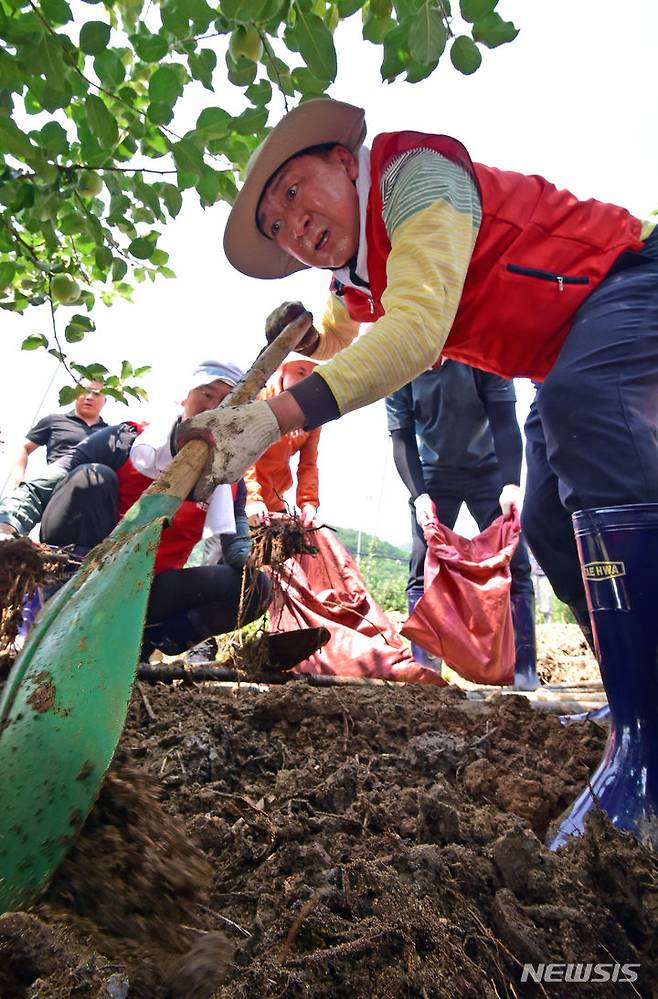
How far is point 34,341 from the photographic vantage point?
1.79 meters

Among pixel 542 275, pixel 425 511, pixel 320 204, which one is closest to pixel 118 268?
pixel 320 204

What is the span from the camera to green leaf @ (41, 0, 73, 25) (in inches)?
45.9

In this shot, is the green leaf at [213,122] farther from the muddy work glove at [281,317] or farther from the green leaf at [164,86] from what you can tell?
the muddy work glove at [281,317]

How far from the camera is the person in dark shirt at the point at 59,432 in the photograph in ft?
12.3

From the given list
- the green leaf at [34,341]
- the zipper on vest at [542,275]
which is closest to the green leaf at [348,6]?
the zipper on vest at [542,275]

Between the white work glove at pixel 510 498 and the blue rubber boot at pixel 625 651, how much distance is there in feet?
6.25

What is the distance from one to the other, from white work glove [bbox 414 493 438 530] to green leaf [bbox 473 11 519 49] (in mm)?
2267

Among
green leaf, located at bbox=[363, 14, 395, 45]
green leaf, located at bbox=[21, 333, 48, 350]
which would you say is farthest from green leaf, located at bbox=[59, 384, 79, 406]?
green leaf, located at bbox=[363, 14, 395, 45]

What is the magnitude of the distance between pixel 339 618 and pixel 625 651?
260 cm

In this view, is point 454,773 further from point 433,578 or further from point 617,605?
point 433,578

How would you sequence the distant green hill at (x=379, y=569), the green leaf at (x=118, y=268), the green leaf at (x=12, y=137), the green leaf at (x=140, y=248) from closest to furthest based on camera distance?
the green leaf at (x=12, y=137) → the green leaf at (x=140, y=248) → the green leaf at (x=118, y=268) → the distant green hill at (x=379, y=569)

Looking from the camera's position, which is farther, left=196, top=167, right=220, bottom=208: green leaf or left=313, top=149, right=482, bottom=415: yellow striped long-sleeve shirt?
left=196, top=167, right=220, bottom=208: green leaf

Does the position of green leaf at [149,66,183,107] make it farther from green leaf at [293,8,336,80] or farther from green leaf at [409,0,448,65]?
green leaf at [409,0,448,65]

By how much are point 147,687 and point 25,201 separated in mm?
1444
